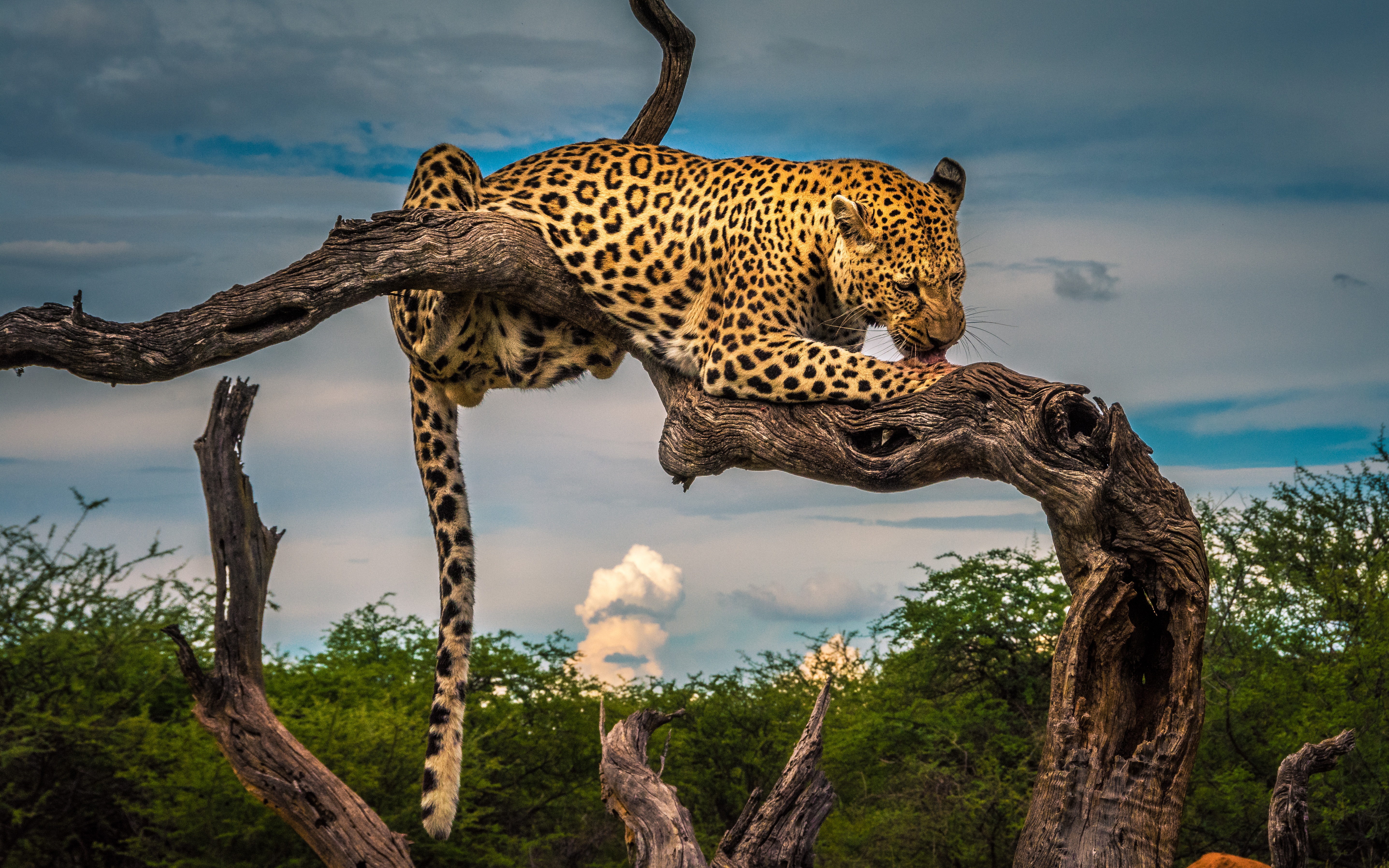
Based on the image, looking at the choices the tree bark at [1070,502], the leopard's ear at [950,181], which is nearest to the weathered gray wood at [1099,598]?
the tree bark at [1070,502]

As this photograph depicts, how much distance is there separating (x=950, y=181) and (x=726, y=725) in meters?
11.2

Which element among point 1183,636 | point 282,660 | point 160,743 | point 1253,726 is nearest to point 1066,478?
point 1183,636

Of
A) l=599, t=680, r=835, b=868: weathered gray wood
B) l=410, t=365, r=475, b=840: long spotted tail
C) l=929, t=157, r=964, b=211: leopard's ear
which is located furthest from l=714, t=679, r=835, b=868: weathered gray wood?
l=929, t=157, r=964, b=211: leopard's ear

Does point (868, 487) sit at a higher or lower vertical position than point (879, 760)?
higher

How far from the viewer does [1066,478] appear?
5.11m

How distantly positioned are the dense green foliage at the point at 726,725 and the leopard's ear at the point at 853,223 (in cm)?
713

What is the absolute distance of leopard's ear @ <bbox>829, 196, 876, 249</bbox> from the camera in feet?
19.5

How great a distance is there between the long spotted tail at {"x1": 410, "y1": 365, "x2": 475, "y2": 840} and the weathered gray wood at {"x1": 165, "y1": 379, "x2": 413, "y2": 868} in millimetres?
893

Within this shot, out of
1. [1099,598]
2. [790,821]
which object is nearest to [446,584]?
[790,821]

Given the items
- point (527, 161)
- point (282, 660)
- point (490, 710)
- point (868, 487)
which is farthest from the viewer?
point (282, 660)

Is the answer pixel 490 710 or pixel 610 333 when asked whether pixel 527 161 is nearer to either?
pixel 610 333

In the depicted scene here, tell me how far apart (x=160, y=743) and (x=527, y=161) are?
9.22 metres

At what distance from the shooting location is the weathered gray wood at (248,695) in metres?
7.50

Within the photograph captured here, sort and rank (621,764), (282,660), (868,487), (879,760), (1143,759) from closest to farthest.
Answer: (1143,759)
(868,487)
(621,764)
(879,760)
(282,660)
